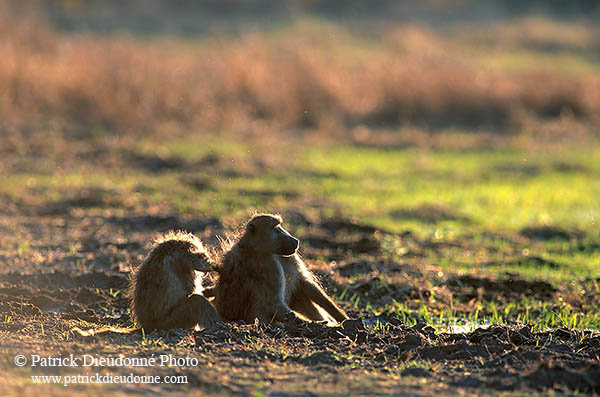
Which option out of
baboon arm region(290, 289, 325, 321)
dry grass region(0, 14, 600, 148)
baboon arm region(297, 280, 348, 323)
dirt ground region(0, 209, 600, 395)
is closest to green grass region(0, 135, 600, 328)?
dirt ground region(0, 209, 600, 395)

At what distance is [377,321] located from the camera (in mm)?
8211

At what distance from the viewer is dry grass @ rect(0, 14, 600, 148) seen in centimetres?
2133

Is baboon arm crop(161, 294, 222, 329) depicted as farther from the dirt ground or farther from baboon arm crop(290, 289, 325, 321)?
baboon arm crop(290, 289, 325, 321)

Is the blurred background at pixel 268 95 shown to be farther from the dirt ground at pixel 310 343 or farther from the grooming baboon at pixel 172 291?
the grooming baboon at pixel 172 291

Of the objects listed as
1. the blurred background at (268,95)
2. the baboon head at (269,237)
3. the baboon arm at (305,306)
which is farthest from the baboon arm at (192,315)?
the blurred background at (268,95)

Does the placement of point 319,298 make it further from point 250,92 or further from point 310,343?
point 250,92

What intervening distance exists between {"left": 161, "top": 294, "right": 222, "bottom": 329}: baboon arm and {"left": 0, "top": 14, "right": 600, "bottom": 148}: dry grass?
12254 millimetres

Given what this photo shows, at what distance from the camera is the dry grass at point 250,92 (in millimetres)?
21328

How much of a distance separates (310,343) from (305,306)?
951 mm

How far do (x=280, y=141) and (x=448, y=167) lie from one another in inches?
157

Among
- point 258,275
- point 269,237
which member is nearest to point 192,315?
point 258,275

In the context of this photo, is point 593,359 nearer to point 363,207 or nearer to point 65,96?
point 363,207

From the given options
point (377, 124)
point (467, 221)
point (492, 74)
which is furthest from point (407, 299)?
point (492, 74)

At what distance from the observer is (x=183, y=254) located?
7129 millimetres
